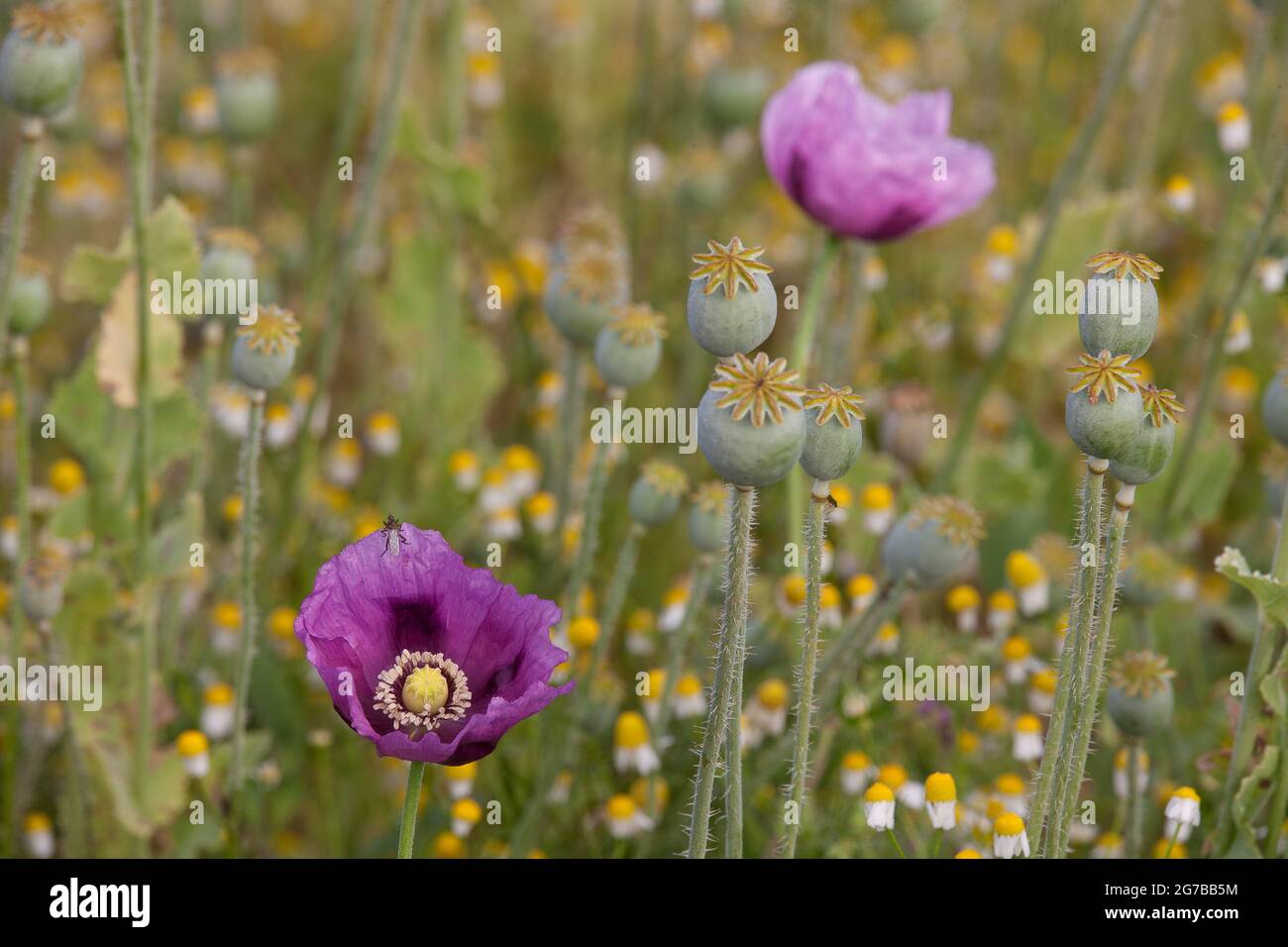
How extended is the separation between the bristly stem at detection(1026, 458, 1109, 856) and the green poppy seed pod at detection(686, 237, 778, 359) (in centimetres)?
28

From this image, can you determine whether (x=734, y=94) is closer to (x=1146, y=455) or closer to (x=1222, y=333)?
(x=1222, y=333)

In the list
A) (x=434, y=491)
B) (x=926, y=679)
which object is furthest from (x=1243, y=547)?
(x=434, y=491)

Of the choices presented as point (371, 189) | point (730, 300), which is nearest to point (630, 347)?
point (730, 300)

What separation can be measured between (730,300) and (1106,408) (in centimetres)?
30

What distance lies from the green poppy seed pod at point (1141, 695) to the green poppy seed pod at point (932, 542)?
0.19 metres

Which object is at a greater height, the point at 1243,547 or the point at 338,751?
the point at 1243,547

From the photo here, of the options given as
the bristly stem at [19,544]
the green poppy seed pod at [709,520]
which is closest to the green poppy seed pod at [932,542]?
the green poppy seed pod at [709,520]

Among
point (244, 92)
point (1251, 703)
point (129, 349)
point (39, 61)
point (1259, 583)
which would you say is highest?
point (244, 92)

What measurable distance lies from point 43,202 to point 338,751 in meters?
1.67

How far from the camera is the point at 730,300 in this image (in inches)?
51.9

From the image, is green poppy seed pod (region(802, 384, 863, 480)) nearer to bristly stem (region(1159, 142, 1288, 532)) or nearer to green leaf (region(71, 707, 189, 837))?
bristly stem (region(1159, 142, 1288, 532))

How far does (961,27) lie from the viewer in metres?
3.83
